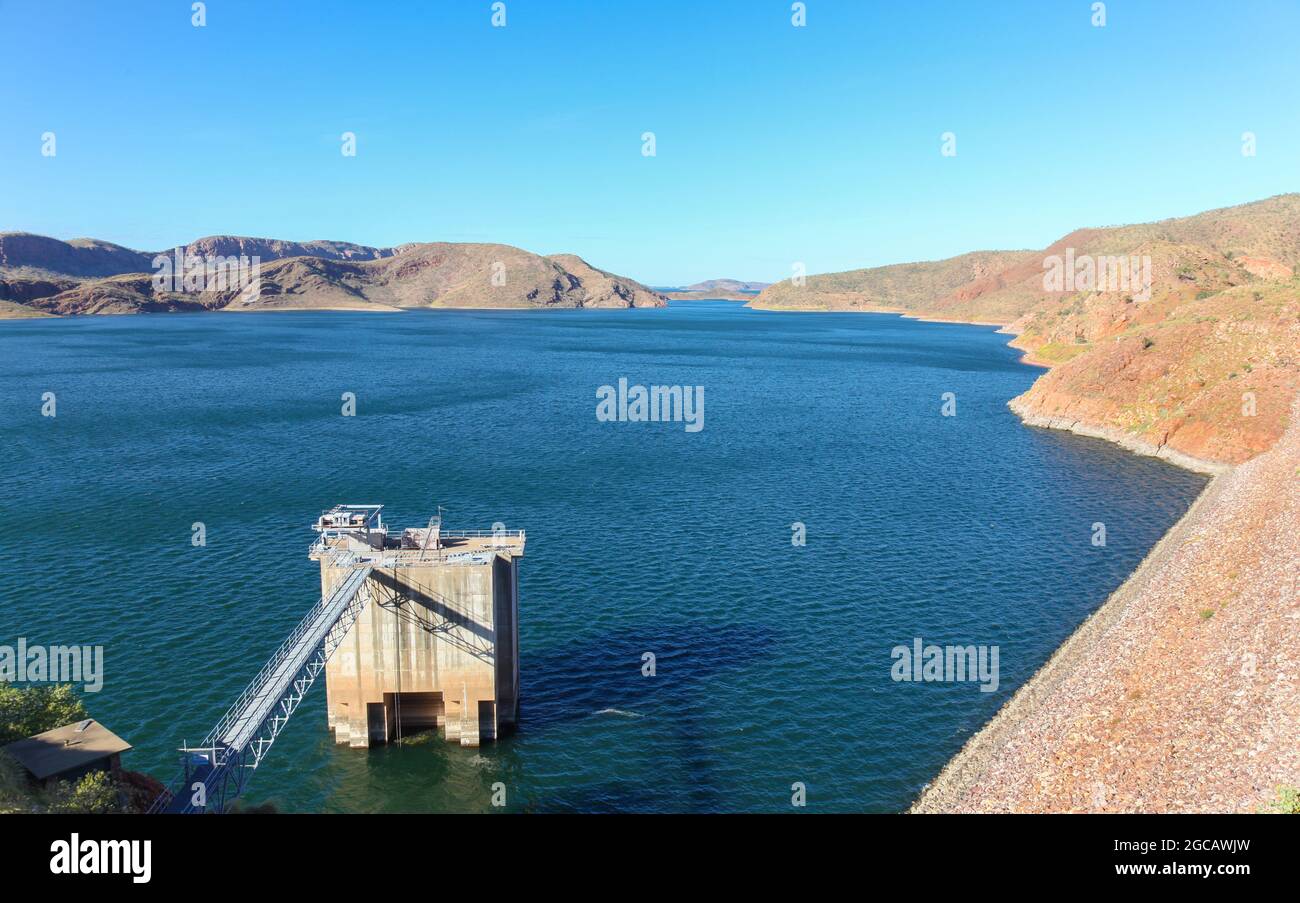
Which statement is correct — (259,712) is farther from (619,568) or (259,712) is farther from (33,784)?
(619,568)

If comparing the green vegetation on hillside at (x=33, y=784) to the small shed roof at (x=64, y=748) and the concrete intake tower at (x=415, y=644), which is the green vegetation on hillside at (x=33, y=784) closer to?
the small shed roof at (x=64, y=748)

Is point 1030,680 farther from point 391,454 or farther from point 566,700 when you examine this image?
point 391,454

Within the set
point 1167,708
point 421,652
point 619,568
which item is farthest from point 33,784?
point 1167,708

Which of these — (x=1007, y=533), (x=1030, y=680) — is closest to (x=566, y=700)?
(x=1030, y=680)

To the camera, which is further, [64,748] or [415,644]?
[415,644]

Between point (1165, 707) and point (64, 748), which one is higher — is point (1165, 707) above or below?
below
